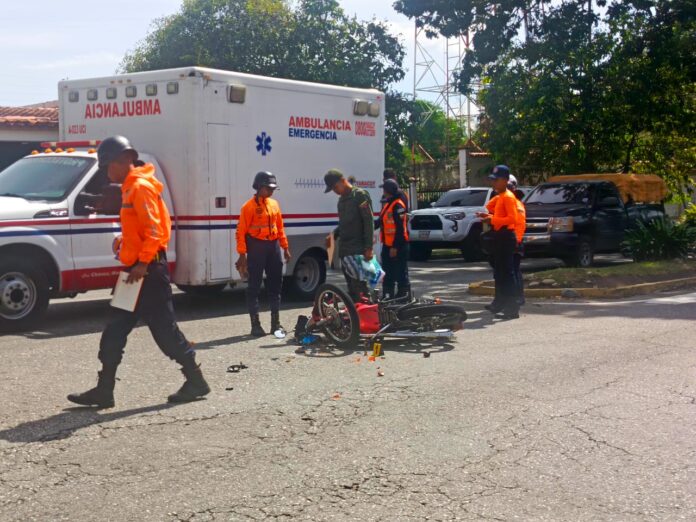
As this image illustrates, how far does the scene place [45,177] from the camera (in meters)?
10.4

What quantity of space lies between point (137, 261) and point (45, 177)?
4.78 m

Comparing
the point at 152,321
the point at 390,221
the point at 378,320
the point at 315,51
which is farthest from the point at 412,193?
the point at 152,321

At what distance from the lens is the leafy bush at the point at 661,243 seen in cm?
1631

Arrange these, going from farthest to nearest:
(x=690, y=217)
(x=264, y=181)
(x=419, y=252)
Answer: (x=419, y=252) → (x=690, y=217) → (x=264, y=181)

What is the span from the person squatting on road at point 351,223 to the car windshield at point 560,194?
9.37 metres

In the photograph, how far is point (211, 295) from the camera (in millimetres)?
13422

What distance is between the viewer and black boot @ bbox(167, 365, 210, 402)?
652 centimetres

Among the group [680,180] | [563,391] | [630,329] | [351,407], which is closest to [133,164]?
[351,407]

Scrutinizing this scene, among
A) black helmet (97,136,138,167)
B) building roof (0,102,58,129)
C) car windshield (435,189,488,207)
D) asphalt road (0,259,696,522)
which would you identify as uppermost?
building roof (0,102,58,129)

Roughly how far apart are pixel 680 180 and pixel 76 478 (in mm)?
23325

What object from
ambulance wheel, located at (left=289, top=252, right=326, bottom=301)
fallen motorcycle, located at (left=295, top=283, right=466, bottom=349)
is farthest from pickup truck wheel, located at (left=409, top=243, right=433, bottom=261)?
fallen motorcycle, located at (left=295, top=283, right=466, bottom=349)

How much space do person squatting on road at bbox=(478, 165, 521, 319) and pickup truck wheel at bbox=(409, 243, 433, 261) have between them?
996 centimetres

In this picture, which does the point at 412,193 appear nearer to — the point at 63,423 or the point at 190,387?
the point at 190,387

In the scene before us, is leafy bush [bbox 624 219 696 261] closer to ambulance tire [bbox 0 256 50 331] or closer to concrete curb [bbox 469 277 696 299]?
concrete curb [bbox 469 277 696 299]
